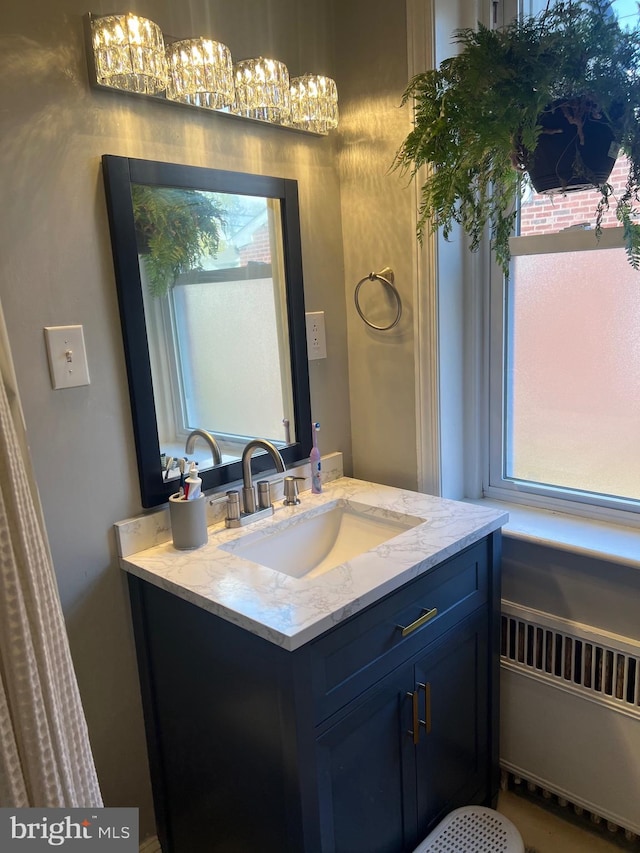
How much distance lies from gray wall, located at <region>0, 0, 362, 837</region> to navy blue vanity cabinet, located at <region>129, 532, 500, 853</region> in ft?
0.33

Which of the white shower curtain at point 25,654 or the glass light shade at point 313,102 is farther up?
the glass light shade at point 313,102

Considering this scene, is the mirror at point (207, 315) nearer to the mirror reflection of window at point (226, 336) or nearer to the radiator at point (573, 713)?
the mirror reflection of window at point (226, 336)

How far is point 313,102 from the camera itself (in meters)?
1.61

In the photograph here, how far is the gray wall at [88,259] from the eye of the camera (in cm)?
120

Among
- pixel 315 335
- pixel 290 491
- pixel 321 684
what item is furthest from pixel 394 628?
pixel 315 335

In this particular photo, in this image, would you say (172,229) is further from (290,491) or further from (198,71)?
(290,491)

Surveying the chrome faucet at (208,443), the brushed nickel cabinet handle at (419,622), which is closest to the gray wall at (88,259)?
the chrome faucet at (208,443)

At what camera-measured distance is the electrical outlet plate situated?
5.85 feet

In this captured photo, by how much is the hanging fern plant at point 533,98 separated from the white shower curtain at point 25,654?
917 mm

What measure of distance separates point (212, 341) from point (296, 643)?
796mm

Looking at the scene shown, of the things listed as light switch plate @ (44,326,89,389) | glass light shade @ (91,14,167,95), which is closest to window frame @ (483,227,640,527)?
glass light shade @ (91,14,167,95)

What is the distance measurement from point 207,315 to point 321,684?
89cm

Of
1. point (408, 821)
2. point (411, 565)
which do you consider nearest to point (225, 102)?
point (411, 565)

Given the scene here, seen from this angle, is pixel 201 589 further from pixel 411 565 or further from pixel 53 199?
pixel 53 199
